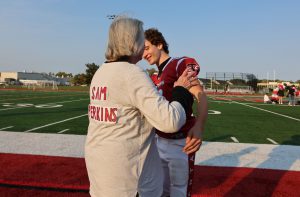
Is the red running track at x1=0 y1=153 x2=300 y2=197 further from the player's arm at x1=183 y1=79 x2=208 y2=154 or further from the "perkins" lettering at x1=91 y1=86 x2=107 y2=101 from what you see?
the "perkins" lettering at x1=91 y1=86 x2=107 y2=101

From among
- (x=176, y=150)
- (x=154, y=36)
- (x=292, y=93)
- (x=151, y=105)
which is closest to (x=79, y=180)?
(x=176, y=150)

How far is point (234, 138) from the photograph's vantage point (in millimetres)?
8219

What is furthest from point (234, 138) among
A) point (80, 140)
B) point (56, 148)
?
point (56, 148)

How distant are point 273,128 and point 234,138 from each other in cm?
264

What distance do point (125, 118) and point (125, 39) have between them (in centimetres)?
41

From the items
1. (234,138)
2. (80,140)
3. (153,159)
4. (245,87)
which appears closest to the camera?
(153,159)

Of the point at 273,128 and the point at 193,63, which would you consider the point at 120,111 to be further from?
the point at 273,128

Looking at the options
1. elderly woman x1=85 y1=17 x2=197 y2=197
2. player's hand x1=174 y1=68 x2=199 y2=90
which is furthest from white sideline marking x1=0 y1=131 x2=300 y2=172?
elderly woman x1=85 y1=17 x2=197 y2=197

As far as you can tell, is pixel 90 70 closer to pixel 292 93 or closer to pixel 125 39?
pixel 292 93

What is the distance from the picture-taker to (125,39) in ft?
5.33

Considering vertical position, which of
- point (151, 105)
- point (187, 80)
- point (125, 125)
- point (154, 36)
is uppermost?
point (154, 36)

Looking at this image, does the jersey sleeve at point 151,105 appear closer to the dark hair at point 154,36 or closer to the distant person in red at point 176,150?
the distant person in red at point 176,150

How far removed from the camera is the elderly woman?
1538 millimetres

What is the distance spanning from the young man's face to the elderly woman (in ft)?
3.31
